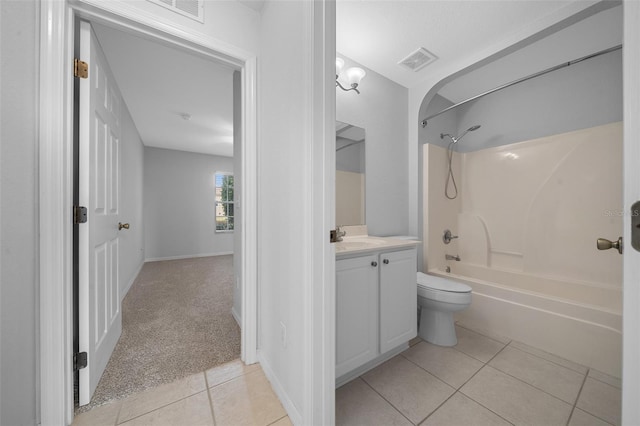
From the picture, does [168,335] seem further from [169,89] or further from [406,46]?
[406,46]

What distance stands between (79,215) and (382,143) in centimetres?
224

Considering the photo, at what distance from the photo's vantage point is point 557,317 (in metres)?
1.64

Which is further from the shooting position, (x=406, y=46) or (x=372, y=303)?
(x=406, y=46)

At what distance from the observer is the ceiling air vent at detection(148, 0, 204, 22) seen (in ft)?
4.09

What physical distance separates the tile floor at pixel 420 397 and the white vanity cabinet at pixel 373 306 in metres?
0.19

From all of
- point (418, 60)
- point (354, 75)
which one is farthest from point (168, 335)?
point (418, 60)

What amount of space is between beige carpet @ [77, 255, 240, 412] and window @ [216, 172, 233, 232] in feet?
7.93

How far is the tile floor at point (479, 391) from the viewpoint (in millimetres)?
1150

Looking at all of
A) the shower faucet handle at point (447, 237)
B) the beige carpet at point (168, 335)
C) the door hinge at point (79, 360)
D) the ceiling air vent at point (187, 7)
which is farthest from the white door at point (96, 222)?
the shower faucet handle at point (447, 237)

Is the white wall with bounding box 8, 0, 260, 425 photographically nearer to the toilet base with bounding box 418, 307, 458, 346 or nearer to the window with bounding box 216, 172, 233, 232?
the toilet base with bounding box 418, 307, 458, 346

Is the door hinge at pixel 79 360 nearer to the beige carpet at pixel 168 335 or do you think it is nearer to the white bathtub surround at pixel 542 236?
the beige carpet at pixel 168 335

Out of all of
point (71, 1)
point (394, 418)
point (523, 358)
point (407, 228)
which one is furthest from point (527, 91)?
point (71, 1)

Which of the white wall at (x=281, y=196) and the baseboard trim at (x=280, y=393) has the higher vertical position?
the white wall at (x=281, y=196)

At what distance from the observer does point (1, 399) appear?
2.92 feet
